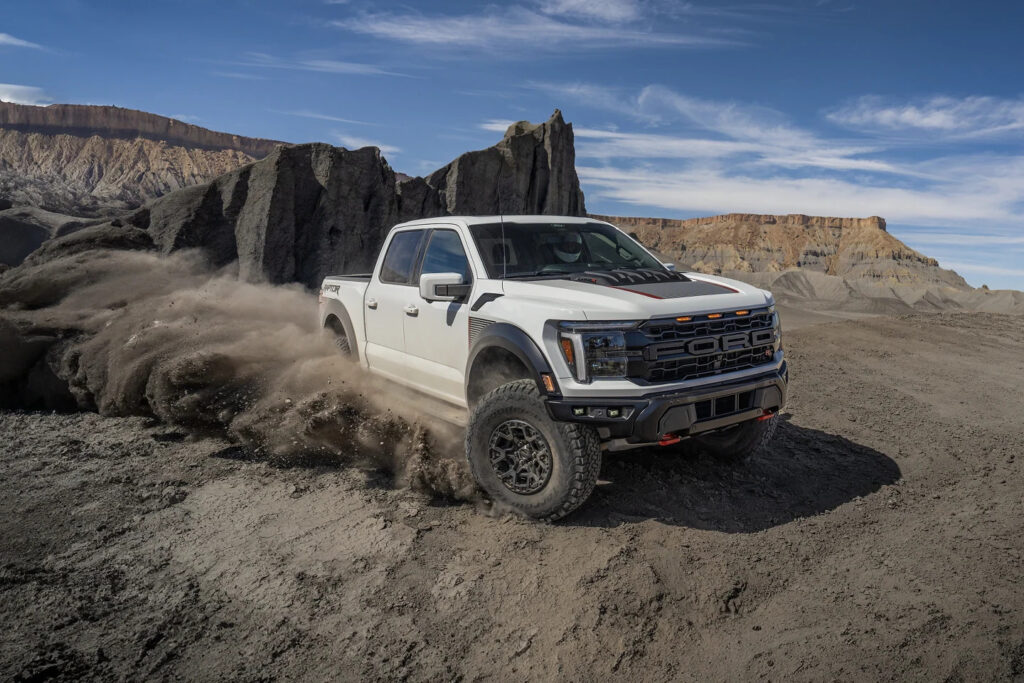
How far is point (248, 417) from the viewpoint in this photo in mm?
6406

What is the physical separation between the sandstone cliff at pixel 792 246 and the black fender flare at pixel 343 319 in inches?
5308

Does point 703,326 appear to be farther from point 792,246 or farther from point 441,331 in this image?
point 792,246

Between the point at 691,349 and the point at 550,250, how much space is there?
1.60m

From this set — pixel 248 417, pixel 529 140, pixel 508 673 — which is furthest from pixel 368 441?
pixel 529 140

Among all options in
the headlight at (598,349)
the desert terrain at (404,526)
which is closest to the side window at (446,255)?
the desert terrain at (404,526)

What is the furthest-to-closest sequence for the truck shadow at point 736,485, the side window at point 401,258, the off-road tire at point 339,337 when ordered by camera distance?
the off-road tire at point 339,337
the side window at point 401,258
the truck shadow at point 736,485

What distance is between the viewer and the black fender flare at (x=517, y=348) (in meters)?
4.15

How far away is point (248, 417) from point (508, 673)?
421 cm

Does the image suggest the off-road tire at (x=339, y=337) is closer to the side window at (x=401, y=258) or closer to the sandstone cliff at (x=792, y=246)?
the side window at (x=401, y=258)

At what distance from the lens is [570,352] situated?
410 cm

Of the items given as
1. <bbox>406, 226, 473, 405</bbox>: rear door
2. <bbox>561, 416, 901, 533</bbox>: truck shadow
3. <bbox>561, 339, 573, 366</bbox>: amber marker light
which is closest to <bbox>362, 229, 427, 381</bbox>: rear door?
<bbox>406, 226, 473, 405</bbox>: rear door

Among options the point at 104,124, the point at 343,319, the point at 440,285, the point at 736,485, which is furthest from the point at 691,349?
Result: the point at 104,124

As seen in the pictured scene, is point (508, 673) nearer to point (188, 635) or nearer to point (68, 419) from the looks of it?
point (188, 635)

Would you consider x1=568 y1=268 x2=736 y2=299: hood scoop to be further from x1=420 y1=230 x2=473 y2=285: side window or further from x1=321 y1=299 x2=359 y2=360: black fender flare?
x1=321 y1=299 x2=359 y2=360: black fender flare
